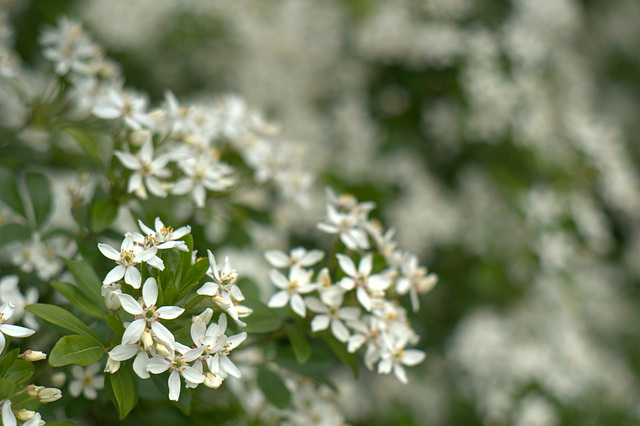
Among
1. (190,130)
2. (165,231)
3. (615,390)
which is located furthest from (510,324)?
(165,231)

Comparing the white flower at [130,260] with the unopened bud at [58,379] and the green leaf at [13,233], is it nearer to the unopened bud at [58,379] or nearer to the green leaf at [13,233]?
the unopened bud at [58,379]

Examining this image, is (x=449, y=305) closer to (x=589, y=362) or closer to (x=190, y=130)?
(x=589, y=362)

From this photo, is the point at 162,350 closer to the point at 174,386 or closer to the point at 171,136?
the point at 174,386

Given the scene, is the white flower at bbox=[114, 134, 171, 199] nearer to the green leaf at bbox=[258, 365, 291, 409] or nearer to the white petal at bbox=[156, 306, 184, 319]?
the white petal at bbox=[156, 306, 184, 319]

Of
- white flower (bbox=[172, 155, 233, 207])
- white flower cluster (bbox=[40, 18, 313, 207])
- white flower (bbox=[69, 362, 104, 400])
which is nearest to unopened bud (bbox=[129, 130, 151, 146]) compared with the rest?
white flower cluster (bbox=[40, 18, 313, 207])

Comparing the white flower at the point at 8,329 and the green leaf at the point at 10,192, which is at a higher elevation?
the white flower at the point at 8,329

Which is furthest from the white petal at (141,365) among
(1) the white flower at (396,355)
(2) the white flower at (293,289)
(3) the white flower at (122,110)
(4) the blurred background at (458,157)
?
(4) the blurred background at (458,157)

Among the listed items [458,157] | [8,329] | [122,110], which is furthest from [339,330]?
[458,157]
